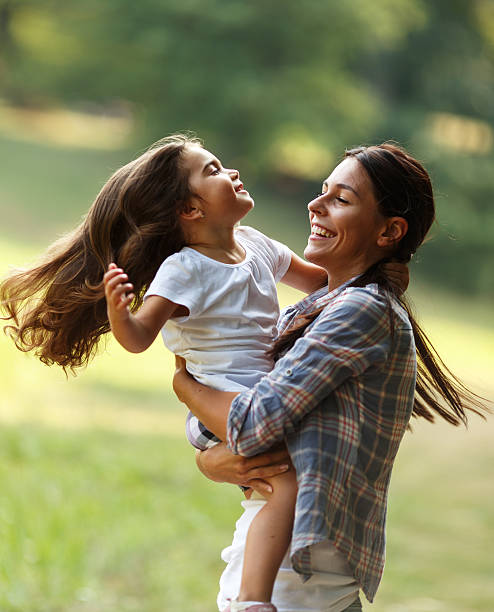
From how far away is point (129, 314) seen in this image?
1.56m

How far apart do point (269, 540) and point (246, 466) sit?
0.45 feet

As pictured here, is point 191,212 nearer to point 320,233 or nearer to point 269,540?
point 320,233

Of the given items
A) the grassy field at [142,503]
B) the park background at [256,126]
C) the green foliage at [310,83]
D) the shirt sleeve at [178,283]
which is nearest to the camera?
the shirt sleeve at [178,283]

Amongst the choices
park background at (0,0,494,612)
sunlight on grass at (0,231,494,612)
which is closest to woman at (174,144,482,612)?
sunlight on grass at (0,231,494,612)

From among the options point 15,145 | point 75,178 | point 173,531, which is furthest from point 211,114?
point 173,531

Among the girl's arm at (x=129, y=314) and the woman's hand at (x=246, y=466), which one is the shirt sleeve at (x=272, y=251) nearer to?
the girl's arm at (x=129, y=314)

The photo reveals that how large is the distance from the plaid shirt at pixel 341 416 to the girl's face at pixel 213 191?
27cm

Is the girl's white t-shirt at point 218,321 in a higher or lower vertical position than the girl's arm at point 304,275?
lower

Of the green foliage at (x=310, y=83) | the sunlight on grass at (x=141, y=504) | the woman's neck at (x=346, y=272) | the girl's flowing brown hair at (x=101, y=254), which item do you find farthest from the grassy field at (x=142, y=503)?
the green foliage at (x=310, y=83)

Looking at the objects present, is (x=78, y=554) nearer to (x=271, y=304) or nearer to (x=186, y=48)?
(x=271, y=304)

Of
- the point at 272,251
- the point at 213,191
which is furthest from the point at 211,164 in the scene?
the point at 272,251

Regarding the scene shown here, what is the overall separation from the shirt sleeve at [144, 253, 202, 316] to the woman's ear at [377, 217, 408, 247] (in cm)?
34

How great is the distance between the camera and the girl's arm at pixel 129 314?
5.04 ft

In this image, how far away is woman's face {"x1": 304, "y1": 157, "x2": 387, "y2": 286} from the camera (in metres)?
1.70
